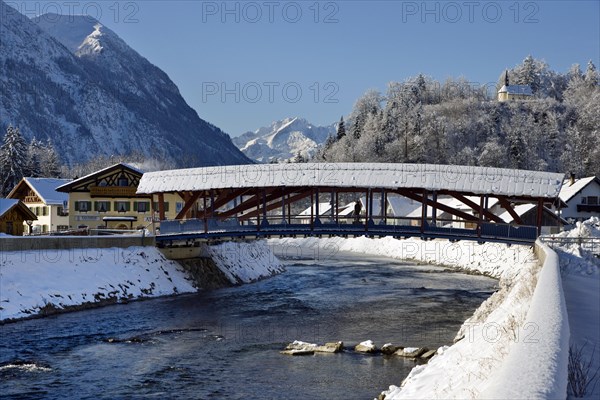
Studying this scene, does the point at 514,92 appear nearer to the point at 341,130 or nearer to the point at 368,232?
the point at 341,130

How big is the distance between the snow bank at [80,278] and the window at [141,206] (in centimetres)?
2069

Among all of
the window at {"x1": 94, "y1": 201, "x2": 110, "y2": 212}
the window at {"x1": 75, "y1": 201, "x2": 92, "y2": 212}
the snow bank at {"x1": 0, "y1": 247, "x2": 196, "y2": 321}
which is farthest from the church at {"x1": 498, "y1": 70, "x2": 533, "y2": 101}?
the snow bank at {"x1": 0, "y1": 247, "x2": 196, "y2": 321}

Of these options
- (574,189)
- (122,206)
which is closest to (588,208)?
(574,189)

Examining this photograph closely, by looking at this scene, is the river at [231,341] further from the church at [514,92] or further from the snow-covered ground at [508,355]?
the church at [514,92]

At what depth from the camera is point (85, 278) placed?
115ft

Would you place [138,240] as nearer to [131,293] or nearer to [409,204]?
[131,293]

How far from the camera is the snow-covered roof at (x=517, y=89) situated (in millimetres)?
186875

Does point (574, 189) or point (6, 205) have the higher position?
point (574, 189)

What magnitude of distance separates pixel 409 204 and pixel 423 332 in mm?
69442

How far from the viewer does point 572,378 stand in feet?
28.1

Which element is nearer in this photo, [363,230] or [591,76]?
[363,230]

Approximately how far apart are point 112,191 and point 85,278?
26520 millimetres

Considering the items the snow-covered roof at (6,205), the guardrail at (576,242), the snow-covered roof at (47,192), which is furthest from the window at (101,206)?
the guardrail at (576,242)

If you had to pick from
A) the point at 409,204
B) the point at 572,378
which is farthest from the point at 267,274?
the point at 409,204
